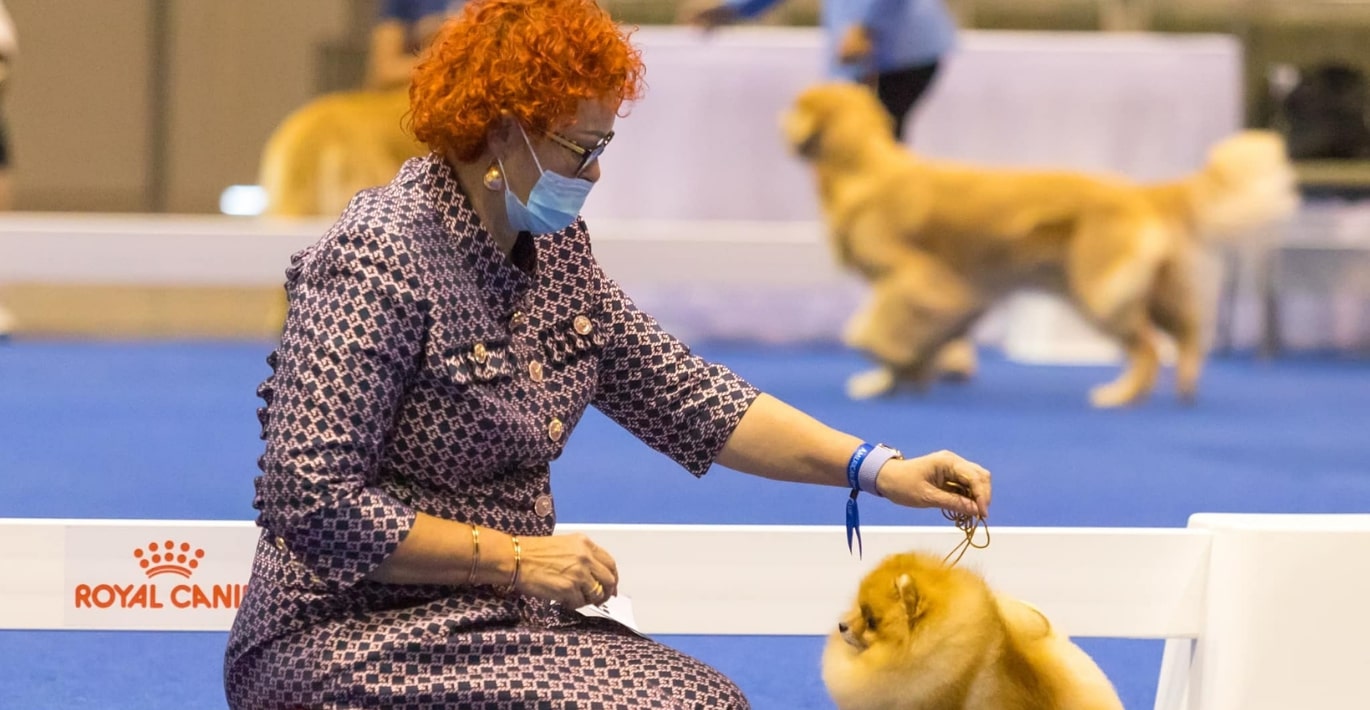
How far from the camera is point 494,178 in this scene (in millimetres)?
1644

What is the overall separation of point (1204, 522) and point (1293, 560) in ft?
0.46

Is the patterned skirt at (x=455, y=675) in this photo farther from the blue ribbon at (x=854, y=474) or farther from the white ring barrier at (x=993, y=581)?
the white ring barrier at (x=993, y=581)

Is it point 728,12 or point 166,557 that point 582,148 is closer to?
point 166,557

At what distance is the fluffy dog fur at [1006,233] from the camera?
18.7ft

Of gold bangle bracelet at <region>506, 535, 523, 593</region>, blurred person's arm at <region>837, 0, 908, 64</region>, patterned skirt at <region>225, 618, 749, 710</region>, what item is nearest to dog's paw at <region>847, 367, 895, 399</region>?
blurred person's arm at <region>837, 0, 908, 64</region>

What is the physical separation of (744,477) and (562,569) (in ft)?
9.98

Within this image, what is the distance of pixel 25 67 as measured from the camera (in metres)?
11.1

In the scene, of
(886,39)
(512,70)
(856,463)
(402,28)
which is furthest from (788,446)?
(402,28)

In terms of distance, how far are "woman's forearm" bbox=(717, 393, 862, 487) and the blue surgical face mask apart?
1.19 ft

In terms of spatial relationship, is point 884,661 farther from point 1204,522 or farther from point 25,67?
point 25,67

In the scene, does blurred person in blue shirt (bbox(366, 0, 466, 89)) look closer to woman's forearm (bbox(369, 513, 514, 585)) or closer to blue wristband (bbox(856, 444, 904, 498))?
blue wristband (bbox(856, 444, 904, 498))

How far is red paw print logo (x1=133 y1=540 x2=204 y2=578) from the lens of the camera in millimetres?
2080

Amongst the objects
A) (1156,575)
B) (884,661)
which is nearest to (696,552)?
(884,661)

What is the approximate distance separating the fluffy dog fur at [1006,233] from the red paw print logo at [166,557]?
13.2ft
